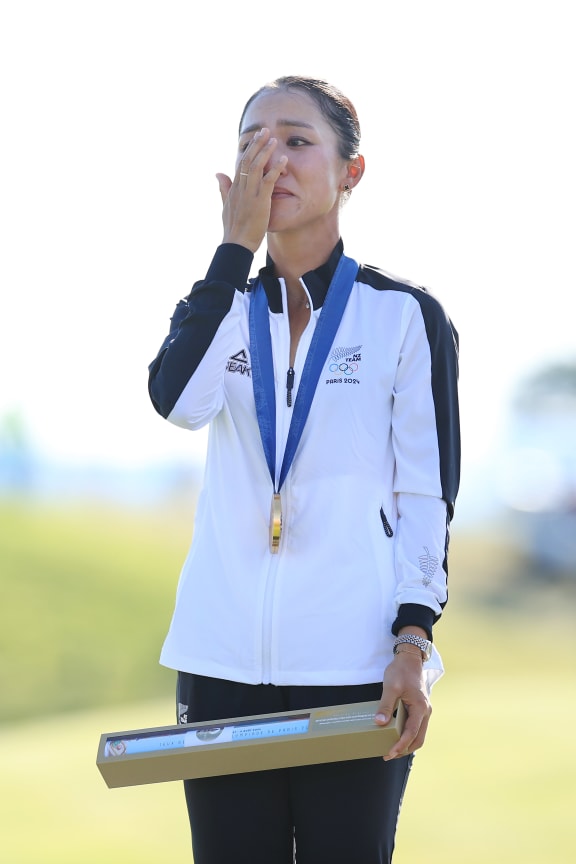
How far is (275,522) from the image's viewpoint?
175cm

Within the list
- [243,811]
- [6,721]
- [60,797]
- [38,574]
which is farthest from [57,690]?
[243,811]

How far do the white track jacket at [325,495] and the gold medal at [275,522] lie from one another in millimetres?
28

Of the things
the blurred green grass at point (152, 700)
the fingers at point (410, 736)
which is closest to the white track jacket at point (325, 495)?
the fingers at point (410, 736)

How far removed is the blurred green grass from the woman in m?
1.96

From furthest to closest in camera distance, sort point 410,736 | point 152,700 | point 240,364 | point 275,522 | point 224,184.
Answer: point 152,700
point 224,184
point 240,364
point 275,522
point 410,736

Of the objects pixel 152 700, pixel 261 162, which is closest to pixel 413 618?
pixel 261 162

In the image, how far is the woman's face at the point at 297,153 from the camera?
6.19 feet

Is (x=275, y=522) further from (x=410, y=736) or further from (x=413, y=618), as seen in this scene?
(x=410, y=736)

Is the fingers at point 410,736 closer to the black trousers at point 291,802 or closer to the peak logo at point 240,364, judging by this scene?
the black trousers at point 291,802

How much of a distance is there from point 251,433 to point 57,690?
21.5ft

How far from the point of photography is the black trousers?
1704 mm

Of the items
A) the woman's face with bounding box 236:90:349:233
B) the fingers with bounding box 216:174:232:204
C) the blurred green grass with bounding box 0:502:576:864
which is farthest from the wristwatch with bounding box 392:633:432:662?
the blurred green grass with bounding box 0:502:576:864

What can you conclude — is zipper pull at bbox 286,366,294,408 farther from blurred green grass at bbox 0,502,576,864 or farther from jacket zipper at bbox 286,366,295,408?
blurred green grass at bbox 0,502,576,864

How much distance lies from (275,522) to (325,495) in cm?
10
